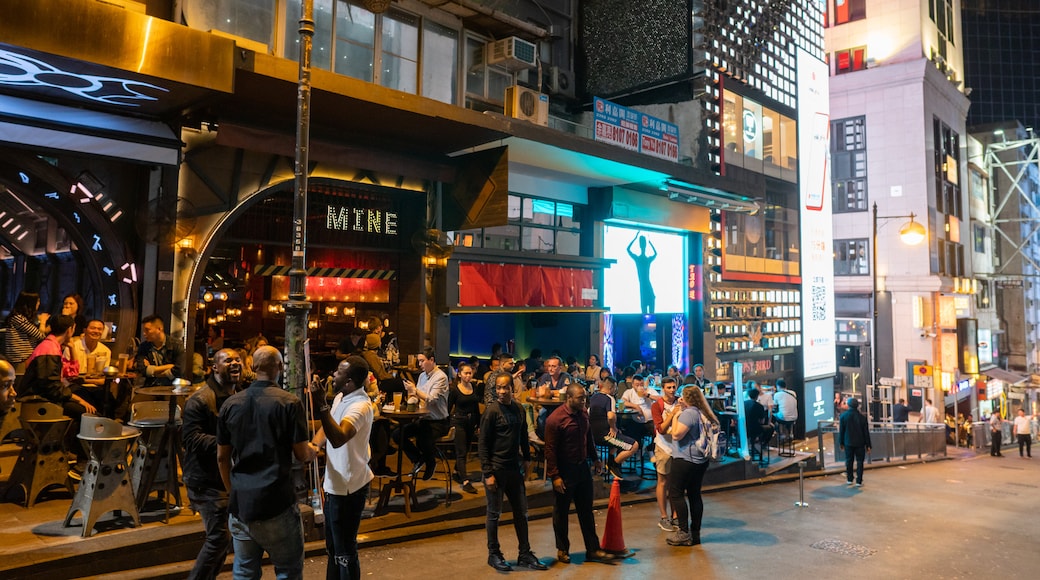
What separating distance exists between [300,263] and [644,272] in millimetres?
15450

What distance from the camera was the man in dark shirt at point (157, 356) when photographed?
318 inches

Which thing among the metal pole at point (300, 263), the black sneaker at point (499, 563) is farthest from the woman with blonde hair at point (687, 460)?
the metal pole at point (300, 263)

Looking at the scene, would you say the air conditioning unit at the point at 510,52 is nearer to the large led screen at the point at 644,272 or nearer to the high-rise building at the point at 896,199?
the large led screen at the point at 644,272

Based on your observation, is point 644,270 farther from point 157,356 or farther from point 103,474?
point 103,474

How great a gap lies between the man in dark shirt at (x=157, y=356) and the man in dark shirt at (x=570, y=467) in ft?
15.7

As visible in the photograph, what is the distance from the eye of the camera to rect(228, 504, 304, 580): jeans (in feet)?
15.4

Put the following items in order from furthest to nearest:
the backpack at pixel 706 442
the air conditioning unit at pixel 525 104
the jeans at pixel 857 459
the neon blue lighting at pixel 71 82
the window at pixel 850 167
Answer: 1. the window at pixel 850 167
2. the air conditioning unit at pixel 525 104
3. the jeans at pixel 857 459
4. the backpack at pixel 706 442
5. the neon blue lighting at pixel 71 82

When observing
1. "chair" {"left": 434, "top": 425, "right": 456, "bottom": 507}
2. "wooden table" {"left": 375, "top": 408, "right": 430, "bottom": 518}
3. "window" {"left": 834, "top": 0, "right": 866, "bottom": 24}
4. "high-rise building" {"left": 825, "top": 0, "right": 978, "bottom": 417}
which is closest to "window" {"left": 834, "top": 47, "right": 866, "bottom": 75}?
"high-rise building" {"left": 825, "top": 0, "right": 978, "bottom": 417}

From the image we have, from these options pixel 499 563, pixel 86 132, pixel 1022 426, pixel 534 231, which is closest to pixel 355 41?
pixel 86 132

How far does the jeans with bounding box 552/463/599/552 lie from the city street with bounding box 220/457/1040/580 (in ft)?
0.96

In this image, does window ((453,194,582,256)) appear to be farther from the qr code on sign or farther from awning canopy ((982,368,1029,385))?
awning canopy ((982,368,1029,385))

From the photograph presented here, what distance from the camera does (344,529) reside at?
559 centimetres

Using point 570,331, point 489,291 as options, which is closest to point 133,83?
point 489,291

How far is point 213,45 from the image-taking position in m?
8.61
